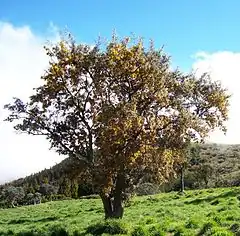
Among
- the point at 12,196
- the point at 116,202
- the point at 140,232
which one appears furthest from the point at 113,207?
the point at 12,196

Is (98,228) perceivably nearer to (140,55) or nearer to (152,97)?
(152,97)

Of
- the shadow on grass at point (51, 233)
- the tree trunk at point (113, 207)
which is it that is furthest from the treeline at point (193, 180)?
the shadow on grass at point (51, 233)

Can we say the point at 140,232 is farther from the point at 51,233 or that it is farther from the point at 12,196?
the point at 12,196

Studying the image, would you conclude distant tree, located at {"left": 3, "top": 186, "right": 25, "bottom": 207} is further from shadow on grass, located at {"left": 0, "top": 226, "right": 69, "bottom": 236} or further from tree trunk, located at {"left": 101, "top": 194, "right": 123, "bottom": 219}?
tree trunk, located at {"left": 101, "top": 194, "right": 123, "bottom": 219}

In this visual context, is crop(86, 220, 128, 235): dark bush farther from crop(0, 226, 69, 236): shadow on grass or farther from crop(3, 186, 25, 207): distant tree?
crop(3, 186, 25, 207): distant tree

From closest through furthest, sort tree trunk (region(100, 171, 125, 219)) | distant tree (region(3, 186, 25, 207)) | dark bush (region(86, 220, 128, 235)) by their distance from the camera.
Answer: dark bush (region(86, 220, 128, 235)) → tree trunk (region(100, 171, 125, 219)) → distant tree (region(3, 186, 25, 207))

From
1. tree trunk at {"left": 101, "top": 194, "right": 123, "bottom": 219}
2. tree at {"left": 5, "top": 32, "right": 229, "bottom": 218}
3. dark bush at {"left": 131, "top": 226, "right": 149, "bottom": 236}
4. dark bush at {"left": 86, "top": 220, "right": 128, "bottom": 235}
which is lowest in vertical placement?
dark bush at {"left": 131, "top": 226, "right": 149, "bottom": 236}

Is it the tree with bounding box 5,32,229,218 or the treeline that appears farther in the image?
the treeline

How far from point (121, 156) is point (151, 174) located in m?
2.82

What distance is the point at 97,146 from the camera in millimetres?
25953

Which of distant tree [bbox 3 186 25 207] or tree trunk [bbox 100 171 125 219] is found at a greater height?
distant tree [bbox 3 186 25 207]

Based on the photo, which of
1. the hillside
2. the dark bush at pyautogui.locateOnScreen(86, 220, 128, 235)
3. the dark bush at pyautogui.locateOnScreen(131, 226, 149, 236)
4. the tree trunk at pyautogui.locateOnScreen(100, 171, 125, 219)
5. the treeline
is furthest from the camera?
the treeline

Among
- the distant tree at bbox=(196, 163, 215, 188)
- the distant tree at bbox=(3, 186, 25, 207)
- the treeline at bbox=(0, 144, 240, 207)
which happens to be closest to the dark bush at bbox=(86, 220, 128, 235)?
the treeline at bbox=(0, 144, 240, 207)

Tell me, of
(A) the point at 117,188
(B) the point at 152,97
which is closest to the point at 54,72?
(B) the point at 152,97
